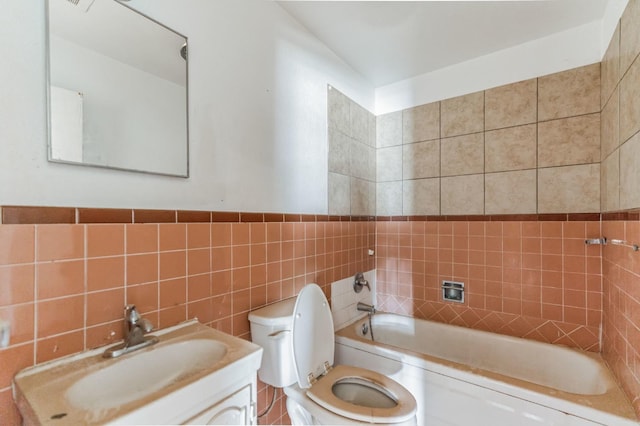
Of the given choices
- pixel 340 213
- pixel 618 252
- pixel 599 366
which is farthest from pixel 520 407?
pixel 340 213

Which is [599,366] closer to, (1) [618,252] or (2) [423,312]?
(1) [618,252]

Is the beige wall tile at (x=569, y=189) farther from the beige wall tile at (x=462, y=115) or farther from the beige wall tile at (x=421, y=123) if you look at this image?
the beige wall tile at (x=421, y=123)

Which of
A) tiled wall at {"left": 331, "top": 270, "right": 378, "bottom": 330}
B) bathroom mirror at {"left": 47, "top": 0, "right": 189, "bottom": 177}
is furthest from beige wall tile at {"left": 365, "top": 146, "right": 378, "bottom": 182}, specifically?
bathroom mirror at {"left": 47, "top": 0, "right": 189, "bottom": 177}

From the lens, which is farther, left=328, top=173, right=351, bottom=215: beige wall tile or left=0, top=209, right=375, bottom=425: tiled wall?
left=328, top=173, right=351, bottom=215: beige wall tile

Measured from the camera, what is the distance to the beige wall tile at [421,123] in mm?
2369

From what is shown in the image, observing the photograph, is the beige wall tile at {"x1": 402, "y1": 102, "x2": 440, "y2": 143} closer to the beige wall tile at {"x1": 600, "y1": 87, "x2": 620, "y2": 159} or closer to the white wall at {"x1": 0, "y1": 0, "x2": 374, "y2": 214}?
the white wall at {"x1": 0, "y1": 0, "x2": 374, "y2": 214}

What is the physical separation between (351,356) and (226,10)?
6.98 feet

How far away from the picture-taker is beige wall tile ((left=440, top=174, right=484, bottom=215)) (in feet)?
7.15

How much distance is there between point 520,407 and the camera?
1.37 m

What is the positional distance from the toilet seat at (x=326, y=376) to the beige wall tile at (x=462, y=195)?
132 cm

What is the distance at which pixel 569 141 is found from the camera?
189 centimetres

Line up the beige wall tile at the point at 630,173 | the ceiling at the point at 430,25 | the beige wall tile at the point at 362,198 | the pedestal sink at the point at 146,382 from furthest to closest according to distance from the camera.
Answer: the beige wall tile at the point at 362,198, the ceiling at the point at 430,25, the beige wall tile at the point at 630,173, the pedestal sink at the point at 146,382

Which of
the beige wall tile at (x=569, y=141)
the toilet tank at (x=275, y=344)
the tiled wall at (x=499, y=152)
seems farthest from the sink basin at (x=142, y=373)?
the beige wall tile at (x=569, y=141)

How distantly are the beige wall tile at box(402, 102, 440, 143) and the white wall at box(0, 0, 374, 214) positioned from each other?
619 millimetres
